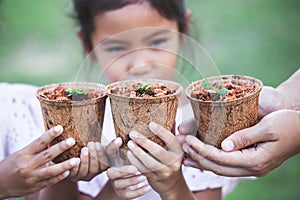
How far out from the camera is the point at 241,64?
10.1 ft

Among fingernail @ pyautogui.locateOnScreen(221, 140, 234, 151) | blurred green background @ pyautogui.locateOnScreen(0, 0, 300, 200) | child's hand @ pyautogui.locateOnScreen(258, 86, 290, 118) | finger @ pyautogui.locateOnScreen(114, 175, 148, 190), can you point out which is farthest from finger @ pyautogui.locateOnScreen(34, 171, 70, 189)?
blurred green background @ pyautogui.locateOnScreen(0, 0, 300, 200)

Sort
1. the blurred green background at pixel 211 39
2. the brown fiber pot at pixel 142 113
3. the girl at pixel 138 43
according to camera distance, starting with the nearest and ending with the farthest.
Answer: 1. the brown fiber pot at pixel 142 113
2. the girl at pixel 138 43
3. the blurred green background at pixel 211 39

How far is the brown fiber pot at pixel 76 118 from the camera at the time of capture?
98 cm

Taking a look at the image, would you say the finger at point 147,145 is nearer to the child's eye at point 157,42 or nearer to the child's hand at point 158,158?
the child's hand at point 158,158

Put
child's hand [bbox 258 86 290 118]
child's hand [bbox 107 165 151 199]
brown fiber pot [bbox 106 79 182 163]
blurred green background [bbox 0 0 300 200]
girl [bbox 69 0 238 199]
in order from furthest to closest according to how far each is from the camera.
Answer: blurred green background [bbox 0 0 300 200] → girl [bbox 69 0 238 199] → child's hand [bbox 258 86 290 118] → child's hand [bbox 107 165 151 199] → brown fiber pot [bbox 106 79 182 163]

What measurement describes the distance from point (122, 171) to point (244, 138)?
265 mm

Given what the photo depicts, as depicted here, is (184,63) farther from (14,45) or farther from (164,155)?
(14,45)

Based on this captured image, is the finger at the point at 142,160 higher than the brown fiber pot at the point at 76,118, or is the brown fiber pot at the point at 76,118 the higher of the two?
the brown fiber pot at the point at 76,118

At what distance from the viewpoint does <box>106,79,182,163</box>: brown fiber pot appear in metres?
0.95

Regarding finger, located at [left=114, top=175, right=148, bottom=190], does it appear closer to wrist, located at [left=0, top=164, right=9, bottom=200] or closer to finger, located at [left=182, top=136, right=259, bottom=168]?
finger, located at [left=182, top=136, right=259, bottom=168]

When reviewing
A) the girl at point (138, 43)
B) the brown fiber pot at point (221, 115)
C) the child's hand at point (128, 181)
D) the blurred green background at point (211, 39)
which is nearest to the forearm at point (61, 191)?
the girl at point (138, 43)

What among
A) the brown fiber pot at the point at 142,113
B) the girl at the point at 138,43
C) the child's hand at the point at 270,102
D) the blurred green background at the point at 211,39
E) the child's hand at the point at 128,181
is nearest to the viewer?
the brown fiber pot at the point at 142,113

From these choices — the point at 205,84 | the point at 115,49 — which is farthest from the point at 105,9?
the point at 205,84

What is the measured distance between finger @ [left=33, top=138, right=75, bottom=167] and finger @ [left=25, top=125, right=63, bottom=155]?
13 mm
